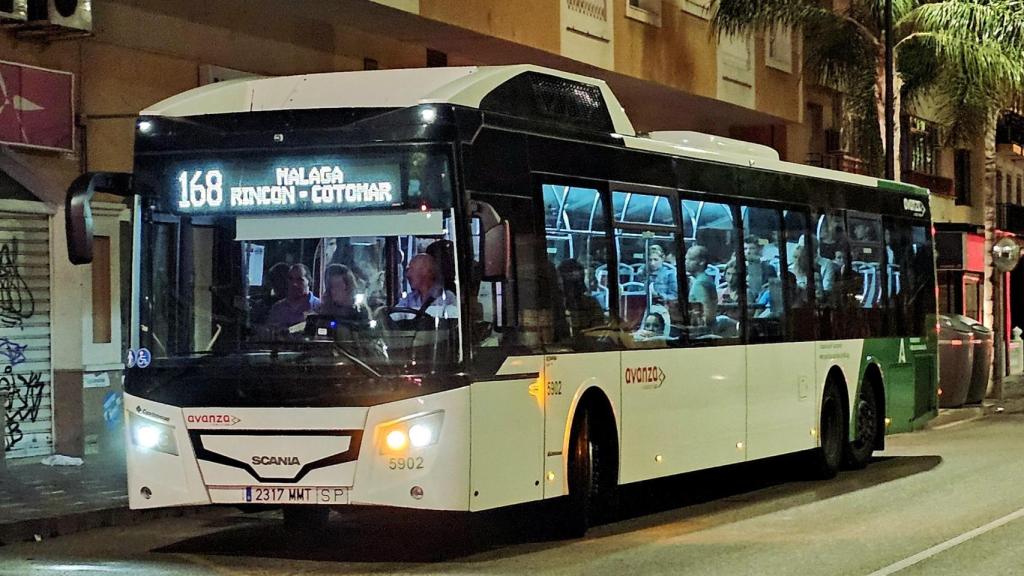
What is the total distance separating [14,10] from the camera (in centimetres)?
1712

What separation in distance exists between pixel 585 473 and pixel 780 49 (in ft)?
75.4

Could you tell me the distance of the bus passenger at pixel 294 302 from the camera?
1092cm

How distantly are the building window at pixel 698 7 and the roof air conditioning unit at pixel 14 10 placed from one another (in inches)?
579

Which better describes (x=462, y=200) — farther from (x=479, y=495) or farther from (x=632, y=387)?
(x=632, y=387)

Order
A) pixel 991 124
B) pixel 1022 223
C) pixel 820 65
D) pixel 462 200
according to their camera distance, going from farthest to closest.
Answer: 1. pixel 1022 223
2. pixel 991 124
3. pixel 820 65
4. pixel 462 200

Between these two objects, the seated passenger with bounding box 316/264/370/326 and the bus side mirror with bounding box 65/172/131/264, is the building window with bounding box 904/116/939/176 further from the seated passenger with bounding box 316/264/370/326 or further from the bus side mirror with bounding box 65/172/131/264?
the bus side mirror with bounding box 65/172/131/264

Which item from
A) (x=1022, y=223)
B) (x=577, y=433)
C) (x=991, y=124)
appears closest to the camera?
(x=577, y=433)

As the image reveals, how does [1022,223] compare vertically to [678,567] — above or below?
above

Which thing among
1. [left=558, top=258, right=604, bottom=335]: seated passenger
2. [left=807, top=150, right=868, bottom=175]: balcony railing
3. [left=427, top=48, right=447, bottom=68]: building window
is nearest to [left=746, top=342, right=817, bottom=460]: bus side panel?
[left=558, top=258, right=604, bottom=335]: seated passenger

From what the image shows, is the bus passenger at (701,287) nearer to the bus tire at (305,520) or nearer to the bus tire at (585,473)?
the bus tire at (585,473)

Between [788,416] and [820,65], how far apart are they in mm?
17198

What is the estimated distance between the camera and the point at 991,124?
35.7 meters

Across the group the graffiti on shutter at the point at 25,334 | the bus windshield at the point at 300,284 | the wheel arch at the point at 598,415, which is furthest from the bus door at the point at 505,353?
the graffiti on shutter at the point at 25,334

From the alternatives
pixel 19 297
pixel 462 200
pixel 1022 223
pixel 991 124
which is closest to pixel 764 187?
pixel 462 200
